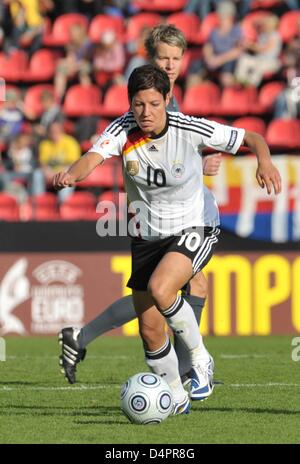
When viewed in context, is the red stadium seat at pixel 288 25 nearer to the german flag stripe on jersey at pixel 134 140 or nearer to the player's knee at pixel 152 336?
the german flag stripe on jersey at pixel 134 140

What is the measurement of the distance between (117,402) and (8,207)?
8.34 meters

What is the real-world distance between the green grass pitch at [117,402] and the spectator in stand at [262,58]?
22.6 feet

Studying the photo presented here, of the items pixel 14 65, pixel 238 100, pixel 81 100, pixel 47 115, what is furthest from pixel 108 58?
pixel 238 100

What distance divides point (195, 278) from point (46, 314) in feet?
21.5

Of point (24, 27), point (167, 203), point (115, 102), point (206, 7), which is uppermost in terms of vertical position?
point (206, 7)

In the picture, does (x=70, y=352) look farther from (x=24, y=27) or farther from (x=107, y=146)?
(x=24, y=27)

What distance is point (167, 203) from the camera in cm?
745

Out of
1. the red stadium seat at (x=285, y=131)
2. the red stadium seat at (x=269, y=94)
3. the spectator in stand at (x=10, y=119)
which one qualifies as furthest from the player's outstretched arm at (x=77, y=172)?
the red stadium seat at (x=269, y=94)

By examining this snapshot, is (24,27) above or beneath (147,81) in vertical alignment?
above

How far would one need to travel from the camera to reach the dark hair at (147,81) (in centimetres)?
708

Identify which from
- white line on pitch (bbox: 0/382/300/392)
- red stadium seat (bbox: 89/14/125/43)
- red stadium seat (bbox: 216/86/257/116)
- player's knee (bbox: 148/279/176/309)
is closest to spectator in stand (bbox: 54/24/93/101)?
red stadium seat (bbox: 89/14/125/43)

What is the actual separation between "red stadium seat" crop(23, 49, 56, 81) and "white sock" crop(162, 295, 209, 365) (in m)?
12.5

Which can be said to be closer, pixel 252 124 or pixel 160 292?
pixel 160 292

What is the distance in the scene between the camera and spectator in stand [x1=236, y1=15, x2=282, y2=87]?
18.6 m
